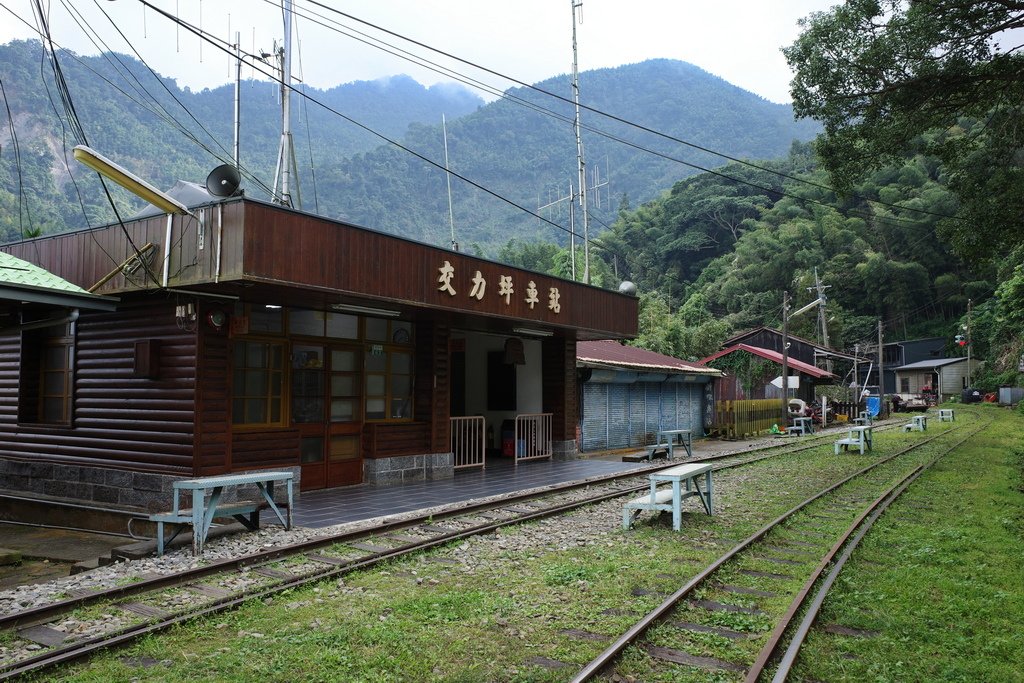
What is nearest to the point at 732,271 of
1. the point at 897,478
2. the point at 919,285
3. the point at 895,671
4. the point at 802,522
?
the point at 919,285

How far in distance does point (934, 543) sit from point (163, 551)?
7861 mm

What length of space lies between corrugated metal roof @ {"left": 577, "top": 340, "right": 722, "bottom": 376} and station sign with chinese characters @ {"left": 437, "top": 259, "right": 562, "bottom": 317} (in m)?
3.98

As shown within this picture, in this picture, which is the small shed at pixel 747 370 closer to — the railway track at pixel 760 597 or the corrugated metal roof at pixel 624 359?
the corrugated metal roof at pixel 624 359

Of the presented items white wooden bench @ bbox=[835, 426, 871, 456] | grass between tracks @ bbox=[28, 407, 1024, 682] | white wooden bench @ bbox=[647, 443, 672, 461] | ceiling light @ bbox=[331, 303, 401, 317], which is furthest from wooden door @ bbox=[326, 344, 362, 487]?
white wooden bench @ bbox=[835, 426, 871, 456]

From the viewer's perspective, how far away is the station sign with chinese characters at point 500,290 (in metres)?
11.0

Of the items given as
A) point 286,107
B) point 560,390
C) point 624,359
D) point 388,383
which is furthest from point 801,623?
point 624,359

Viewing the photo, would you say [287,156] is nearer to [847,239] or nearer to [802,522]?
[802,522]

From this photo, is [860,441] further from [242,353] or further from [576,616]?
[576,616]

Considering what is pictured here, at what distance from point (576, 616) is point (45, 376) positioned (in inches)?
393

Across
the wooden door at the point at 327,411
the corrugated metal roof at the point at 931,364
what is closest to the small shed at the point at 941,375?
the corrugated metal roof at the point at 931,364

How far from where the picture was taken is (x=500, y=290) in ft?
40.2

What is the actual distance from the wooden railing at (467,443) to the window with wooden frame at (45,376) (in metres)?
6.45

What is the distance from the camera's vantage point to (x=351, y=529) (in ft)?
26.2

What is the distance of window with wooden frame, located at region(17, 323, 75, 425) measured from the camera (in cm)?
1085
